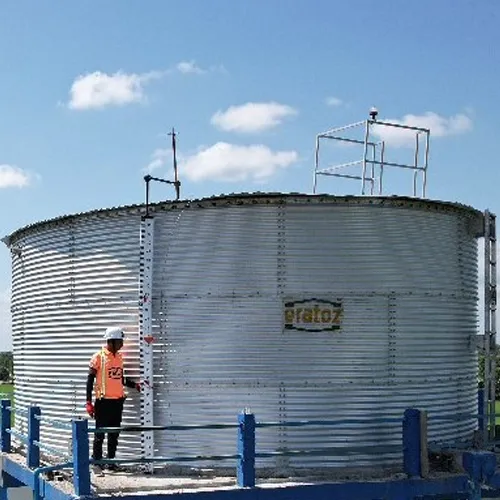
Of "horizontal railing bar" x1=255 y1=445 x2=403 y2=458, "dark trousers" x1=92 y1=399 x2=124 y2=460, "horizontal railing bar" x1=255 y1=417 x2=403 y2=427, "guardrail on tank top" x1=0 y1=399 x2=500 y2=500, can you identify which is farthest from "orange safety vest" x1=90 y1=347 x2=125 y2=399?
"horizontal railing bar" x1=255 y1=445 x2=403 y2=458

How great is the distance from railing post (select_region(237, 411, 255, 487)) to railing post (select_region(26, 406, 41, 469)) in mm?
3428

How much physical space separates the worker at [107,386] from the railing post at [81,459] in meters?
1.79

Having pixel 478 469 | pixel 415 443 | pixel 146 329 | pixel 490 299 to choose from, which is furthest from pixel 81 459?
pixel 490 299

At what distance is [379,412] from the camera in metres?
12.7

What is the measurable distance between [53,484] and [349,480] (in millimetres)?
3945

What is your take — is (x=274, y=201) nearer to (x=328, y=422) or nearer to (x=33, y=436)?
(x=328, y=422)

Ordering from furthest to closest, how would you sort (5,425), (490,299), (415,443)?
(5,425)
(490,299)
(415,443)

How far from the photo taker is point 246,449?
36.2ft

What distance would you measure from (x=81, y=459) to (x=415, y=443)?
14.4 feet

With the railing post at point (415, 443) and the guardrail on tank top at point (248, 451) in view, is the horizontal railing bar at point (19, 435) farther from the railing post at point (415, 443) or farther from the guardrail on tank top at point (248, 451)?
the railing post at point (415, 443)

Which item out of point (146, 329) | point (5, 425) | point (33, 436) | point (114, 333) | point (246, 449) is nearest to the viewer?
point (246, 449)

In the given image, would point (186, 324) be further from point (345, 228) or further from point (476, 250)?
point (476, 250)

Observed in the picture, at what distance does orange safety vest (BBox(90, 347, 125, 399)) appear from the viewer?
12.4 meters

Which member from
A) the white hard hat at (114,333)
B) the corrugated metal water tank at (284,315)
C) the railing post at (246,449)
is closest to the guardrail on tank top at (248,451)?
the railing post at (246,449)
